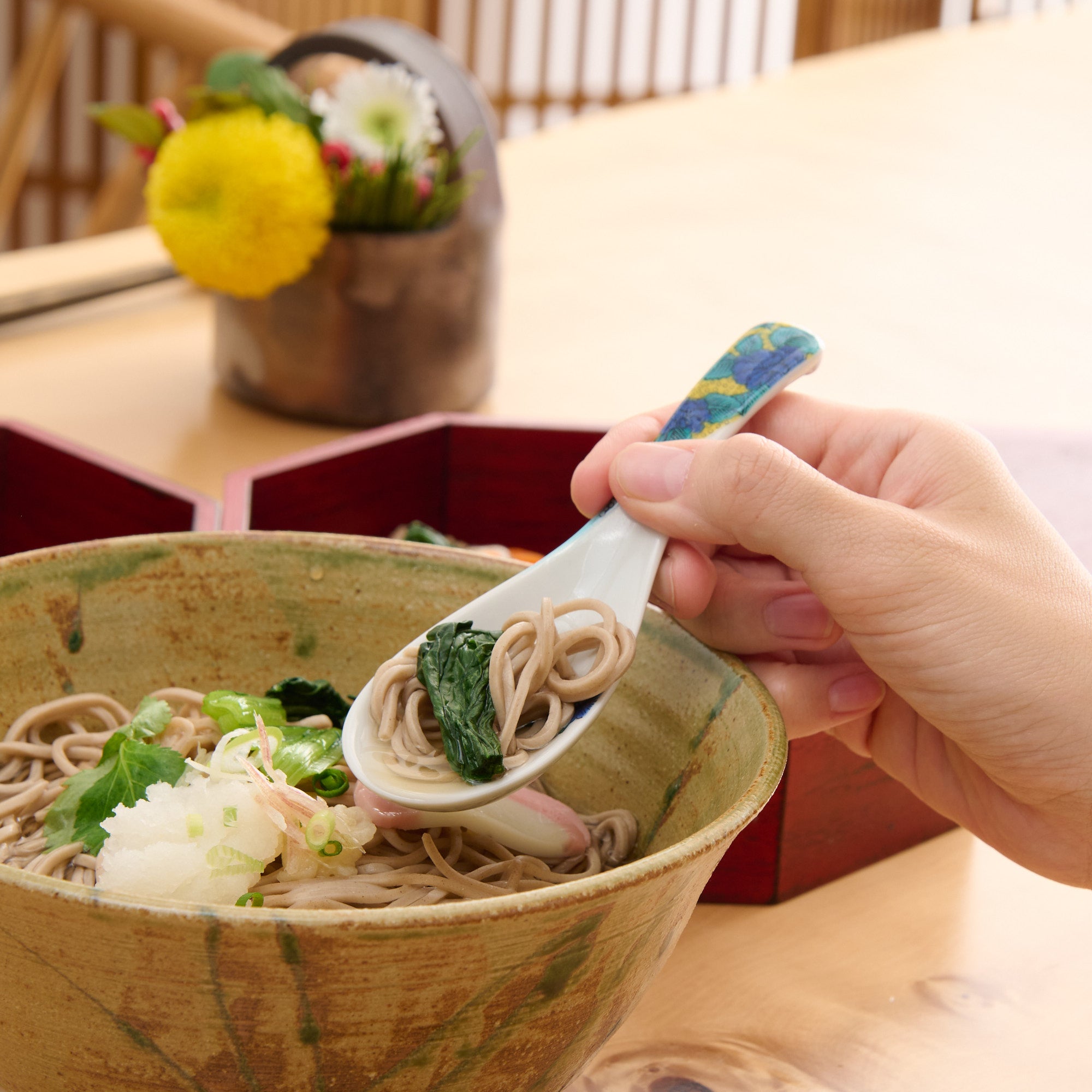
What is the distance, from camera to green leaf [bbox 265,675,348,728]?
85cm

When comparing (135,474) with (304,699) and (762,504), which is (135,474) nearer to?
(304,699)

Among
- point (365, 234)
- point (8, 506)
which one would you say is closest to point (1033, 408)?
point (365, 234)

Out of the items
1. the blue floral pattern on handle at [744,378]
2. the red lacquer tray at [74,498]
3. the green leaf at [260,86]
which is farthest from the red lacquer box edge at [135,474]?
the green leaf at [260,86]

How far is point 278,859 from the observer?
0.70 m

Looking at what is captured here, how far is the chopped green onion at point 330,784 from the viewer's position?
29.9 inches

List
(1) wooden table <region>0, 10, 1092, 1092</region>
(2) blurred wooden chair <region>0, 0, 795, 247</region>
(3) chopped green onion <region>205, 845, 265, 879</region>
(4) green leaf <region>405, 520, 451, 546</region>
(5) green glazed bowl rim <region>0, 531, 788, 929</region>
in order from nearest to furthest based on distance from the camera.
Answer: (5) green glazed bowl rim <region>0, 531, 788, 929</region>
(3) chopped green onion <region>205, 845, 265, 879</region>
(1) wooden table <region>0, 10, 1092, 1092</region>
(4) green leaf <region>405, 520, 451, 546</region>
(2) blurred wooden chair <region>0, 0, 795, 247</region>

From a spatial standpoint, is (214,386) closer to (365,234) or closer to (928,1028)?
(365,234)

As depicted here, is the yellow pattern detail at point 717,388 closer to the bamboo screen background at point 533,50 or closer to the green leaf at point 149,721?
the green leaf at point 149,721

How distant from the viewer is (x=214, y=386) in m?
1.77

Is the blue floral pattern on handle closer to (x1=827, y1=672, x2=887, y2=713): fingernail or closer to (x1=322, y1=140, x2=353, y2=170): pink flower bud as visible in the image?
(x1=827, y1=672, x2=887, y2=713): fingernail

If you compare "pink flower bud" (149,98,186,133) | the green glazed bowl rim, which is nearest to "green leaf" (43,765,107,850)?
the green glazed bowl rim

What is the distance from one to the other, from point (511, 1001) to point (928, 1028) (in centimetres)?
44

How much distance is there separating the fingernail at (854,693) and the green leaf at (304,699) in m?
0.36

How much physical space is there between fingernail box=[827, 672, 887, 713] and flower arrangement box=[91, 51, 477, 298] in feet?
2.73
